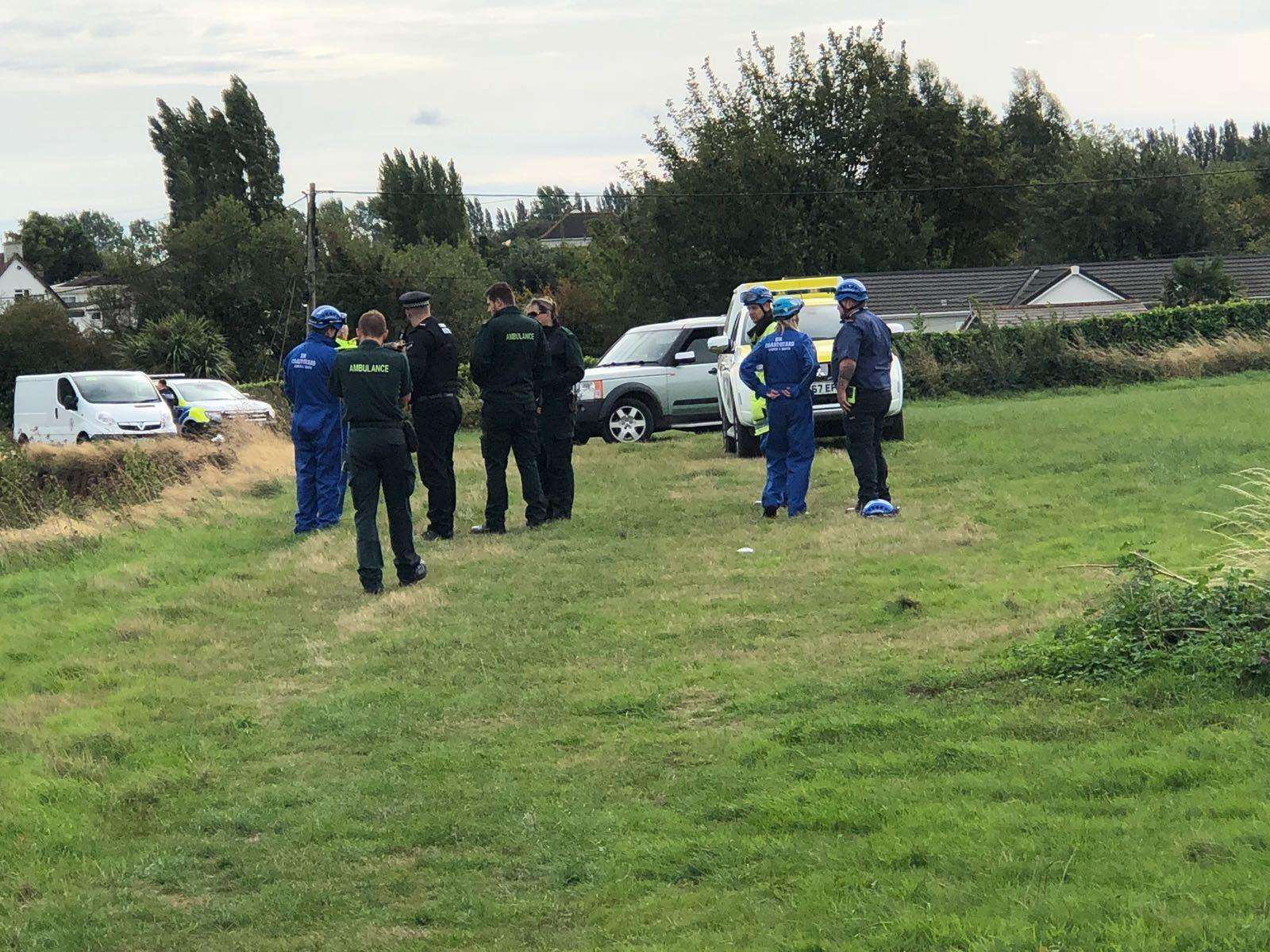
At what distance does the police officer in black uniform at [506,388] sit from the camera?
500 inches

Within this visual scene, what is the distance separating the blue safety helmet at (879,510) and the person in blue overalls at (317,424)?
4906 millimetres

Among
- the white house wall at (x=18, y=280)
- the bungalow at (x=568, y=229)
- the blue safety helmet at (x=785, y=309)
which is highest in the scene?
the bungalow at (x=568, y=229)

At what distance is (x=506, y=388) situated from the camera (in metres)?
12.9

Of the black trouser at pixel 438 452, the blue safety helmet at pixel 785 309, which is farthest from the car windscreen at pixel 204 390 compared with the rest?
the blue safety helmet at pixel 785 309

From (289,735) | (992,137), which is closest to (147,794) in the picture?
(289,735)

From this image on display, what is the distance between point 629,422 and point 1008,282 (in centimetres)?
3431

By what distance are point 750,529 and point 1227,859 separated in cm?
836

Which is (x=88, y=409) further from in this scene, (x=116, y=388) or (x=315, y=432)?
A: (x=315, y=432)

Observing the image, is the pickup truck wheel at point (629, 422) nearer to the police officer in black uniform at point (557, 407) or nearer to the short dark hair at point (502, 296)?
the police officer in black uniform at point (557, 407)

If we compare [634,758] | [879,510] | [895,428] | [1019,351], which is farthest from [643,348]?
[634,758]

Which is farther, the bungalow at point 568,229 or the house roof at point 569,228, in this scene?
the house roof at point 569,228

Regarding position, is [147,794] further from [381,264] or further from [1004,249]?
[1004,249]

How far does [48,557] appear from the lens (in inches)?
568

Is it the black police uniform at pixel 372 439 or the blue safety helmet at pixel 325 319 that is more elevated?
the blue safety helmet at pixel 325 319
